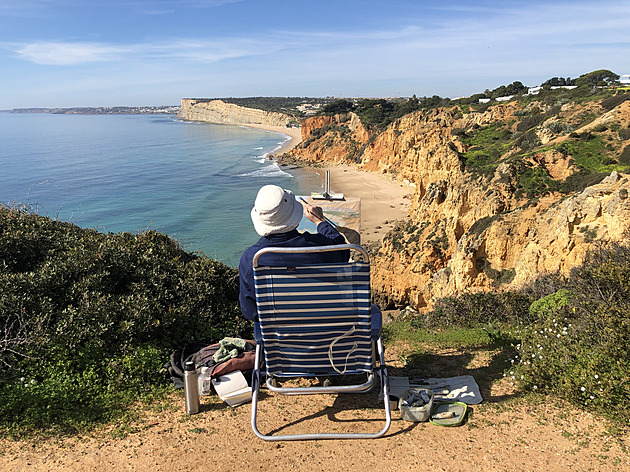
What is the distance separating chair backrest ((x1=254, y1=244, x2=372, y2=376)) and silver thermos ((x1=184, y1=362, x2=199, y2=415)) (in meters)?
0.80

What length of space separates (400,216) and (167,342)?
3242 centimetres

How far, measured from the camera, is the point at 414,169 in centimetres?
4494

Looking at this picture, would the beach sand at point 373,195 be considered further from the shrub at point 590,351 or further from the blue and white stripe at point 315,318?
the blue and white stripe at point 315,318

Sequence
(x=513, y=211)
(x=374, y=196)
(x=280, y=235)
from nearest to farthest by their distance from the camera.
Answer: (x=280, y=235) → (x=513, y=211) → (x=374, y=196)

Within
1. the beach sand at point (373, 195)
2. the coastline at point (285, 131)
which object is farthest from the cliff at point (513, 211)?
the coastline at point (285, 131)

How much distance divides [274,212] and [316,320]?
2.96 feet

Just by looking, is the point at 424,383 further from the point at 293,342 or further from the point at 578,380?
the point at 293,342

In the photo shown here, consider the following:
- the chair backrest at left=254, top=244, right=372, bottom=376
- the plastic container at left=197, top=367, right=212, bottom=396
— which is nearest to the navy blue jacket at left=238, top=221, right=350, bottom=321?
the chair backrest at left=254, top=244, right=372, bottom=376

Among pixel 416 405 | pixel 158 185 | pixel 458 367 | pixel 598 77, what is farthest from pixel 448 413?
pixel 158 185

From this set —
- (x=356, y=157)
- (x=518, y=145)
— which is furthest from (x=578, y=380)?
(x=356, y=157)

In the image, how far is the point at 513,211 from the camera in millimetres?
15008

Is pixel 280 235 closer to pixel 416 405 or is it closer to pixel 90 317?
pixel 416 405

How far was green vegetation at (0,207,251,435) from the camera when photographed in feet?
13.0

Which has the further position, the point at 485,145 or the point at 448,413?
the point at 485,145
